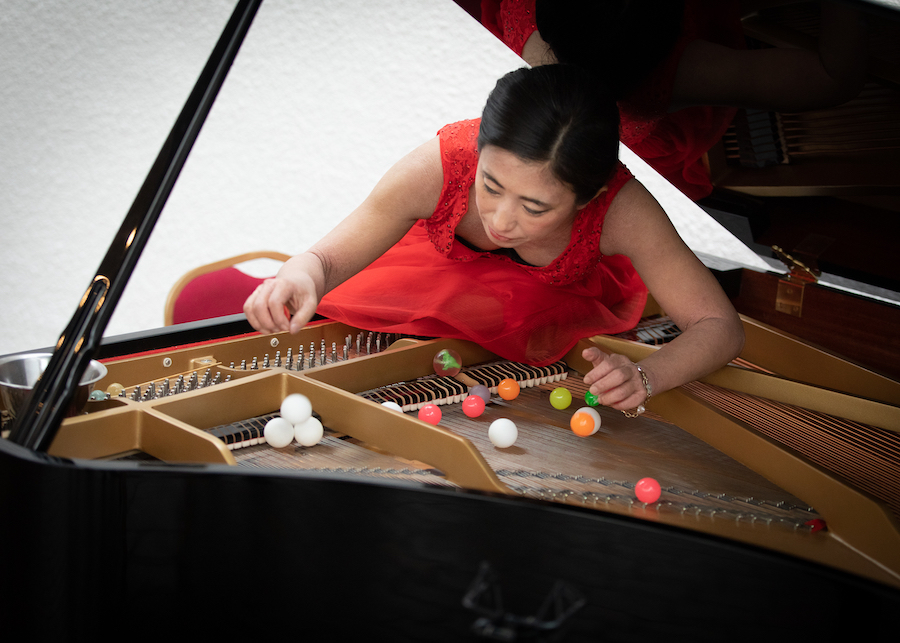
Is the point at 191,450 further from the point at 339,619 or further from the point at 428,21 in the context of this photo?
the point at 428,21

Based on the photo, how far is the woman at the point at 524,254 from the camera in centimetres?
171

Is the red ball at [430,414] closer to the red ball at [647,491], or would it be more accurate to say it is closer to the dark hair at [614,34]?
the red ball at [647,491]

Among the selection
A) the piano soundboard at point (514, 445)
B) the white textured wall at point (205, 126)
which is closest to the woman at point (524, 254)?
the piano soundboard at point (514, 445)

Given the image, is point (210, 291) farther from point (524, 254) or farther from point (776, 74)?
point (776, 74)

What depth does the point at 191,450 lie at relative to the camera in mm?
1343

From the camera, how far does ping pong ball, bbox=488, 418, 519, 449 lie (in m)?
1.59

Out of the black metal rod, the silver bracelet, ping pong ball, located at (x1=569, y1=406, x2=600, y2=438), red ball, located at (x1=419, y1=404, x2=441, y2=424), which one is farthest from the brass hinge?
the black metal rod

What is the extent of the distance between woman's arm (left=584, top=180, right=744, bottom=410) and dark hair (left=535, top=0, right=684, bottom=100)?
310mm

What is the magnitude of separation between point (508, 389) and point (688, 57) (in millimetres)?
898

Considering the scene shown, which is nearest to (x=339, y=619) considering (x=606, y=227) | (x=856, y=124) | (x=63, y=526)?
(x=63, y=526)

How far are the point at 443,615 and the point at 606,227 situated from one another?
126cm

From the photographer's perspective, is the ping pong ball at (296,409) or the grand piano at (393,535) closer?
the grand piano at (393,535)

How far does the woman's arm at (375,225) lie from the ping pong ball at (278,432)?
305 mm

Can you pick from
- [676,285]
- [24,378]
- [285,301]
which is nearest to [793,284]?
[676,285]
